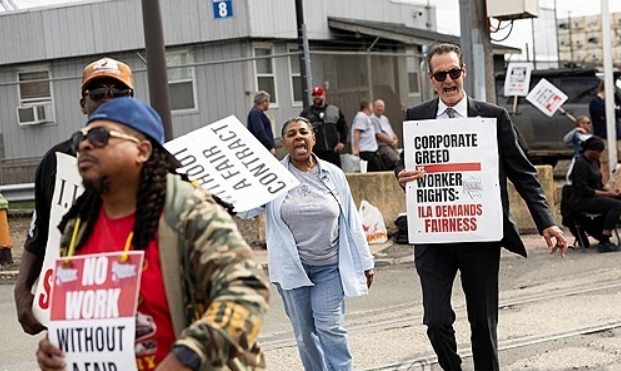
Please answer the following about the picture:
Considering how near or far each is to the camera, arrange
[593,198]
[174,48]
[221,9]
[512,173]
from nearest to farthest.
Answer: [512,173]
[593,198]
[221,9]
[174,48]

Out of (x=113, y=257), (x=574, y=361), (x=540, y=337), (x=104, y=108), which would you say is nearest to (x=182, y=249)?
(x=113, y=257)

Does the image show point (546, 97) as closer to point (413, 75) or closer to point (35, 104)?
point (413, 75)

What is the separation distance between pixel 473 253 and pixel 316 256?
0.97 m

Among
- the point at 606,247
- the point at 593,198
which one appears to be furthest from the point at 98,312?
the point at 593,198

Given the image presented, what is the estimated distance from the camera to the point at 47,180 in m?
4.81

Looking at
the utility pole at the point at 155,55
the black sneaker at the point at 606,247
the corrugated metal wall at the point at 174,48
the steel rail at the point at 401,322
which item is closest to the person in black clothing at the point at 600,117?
the black sneaker at the point at 606,247

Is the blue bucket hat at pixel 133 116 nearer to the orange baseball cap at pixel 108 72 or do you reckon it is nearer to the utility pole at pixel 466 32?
the orange baseball cap at pixel 108 72

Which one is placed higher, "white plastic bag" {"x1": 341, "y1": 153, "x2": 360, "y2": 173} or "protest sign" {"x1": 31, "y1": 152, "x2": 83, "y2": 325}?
"protest sign" {"x1": 31, "y1": 152, "x2": 83, "y2": 325}

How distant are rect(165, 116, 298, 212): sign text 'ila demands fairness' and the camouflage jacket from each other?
166 cm

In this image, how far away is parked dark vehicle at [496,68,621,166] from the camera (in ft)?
76.1

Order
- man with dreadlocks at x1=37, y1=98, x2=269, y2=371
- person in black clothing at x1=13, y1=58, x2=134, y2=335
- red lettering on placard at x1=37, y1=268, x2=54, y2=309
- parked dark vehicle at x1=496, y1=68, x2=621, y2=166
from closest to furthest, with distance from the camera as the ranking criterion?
man with dreadlocks at x1=37, y1=98, x2=269, y2=371 → red lettering on placard at x1=37, y1=268, x2=54, y2=309 → person in black clothing at x1=13, y1=58, x2=134, y2=335 → parked dark vehicle at x1=496, y1=68, x2=621, y2=166

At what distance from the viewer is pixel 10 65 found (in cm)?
2712

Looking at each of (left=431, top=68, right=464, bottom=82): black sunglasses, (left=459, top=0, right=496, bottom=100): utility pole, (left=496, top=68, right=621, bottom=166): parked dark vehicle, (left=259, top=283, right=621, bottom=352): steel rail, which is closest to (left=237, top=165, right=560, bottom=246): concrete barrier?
(left=459, top=0, right=496, bottom=100): utility pole

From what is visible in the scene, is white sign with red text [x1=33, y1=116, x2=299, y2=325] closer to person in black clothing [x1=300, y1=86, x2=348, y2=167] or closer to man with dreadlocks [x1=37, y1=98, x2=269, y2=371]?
man with dreadlocks [x1=37, y1=98, x2=269, y2=371]
